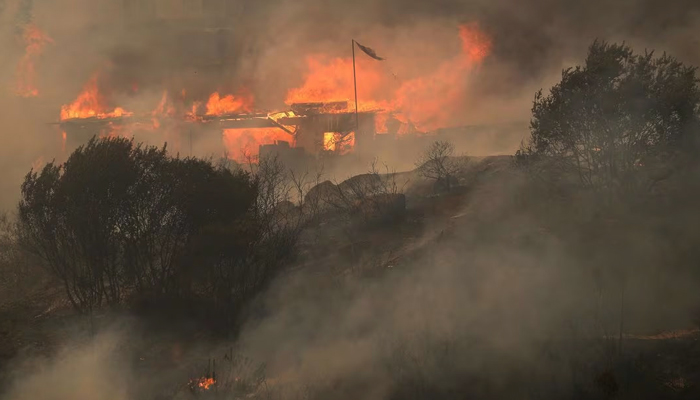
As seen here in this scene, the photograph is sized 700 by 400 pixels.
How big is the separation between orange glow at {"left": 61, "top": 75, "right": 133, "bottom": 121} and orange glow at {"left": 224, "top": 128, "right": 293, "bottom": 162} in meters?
10.7

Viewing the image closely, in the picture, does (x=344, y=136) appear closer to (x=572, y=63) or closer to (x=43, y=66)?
(x=572, y=63)

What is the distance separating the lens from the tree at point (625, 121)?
24.8m

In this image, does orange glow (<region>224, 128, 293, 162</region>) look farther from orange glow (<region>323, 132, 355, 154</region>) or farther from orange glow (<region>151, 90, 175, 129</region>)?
orange glow (<region>151, 90, 175, 129</region>)

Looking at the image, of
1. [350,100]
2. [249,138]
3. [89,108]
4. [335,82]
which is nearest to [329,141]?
[350,100]

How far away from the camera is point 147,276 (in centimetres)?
2275

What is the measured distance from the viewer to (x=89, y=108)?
60.3 m

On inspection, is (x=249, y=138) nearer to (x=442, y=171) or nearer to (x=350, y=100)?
(x=350, y=100)

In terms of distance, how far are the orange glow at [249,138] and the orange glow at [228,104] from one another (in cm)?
257

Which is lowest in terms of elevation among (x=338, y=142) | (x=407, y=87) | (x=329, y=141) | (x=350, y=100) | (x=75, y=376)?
(x=75, y=376)

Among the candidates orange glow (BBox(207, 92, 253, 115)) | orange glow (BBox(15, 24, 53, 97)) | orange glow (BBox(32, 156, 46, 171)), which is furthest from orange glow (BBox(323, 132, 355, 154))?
orange glow (BBox(15, 24, 53, 97))

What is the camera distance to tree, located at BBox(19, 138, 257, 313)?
21.7 metres

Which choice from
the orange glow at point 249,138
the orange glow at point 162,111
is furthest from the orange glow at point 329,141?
the orange glow at point 162,111

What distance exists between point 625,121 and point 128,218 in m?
18.2

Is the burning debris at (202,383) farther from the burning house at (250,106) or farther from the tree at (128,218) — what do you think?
the burning house at (250,106)
